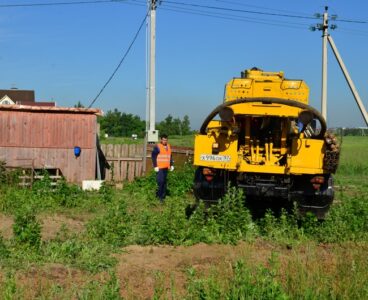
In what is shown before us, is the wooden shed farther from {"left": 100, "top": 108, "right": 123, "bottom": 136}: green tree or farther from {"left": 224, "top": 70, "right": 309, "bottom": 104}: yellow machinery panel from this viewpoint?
{"left": 100, "top": 108, "right": 123, "bottom": 136}: green tree

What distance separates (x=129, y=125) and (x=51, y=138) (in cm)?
7671

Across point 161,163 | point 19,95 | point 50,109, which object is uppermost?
point 19,95

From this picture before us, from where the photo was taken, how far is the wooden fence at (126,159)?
64.4 ft

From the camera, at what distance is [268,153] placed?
10.4 metres

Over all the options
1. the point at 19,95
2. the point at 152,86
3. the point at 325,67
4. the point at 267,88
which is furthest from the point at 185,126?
the point at 267,88

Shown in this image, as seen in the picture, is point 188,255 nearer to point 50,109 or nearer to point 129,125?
point 50,109

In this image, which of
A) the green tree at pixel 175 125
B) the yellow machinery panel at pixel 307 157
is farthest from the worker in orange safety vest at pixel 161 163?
the green tree at pixel 175 125

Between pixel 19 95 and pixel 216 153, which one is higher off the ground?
pixel 19 95

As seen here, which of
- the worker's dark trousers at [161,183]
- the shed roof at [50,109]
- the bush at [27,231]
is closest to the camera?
the bush at [27,231]

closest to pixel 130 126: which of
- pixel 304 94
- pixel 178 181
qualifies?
pixel 178 181

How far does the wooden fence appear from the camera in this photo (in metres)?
19.6

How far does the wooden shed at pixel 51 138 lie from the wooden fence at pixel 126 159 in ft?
4.57

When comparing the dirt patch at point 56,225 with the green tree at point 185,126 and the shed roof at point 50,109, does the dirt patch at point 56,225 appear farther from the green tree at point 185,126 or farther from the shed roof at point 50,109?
the green tree at point 185,126

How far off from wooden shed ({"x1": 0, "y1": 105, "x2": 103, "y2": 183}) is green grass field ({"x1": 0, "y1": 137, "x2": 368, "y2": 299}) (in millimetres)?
5418
